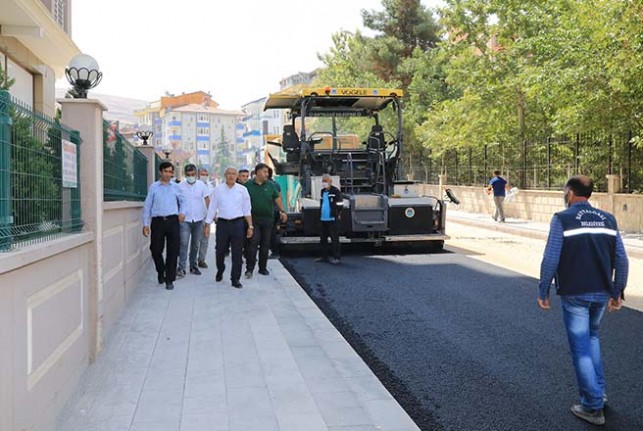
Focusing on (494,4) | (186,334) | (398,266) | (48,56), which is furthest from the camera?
(494,4)

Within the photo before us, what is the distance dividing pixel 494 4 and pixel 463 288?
61.2ft

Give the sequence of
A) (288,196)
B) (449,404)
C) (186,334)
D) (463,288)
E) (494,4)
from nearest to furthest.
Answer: (449,404)
(186,334)
(463,288)
(288,196)
(494,4)

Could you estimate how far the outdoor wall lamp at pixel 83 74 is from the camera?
687cm

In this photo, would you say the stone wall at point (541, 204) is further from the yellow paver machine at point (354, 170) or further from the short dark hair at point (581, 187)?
the short dark hair at point (581, 187)

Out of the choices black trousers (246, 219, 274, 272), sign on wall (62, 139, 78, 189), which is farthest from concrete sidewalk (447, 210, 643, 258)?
sign on wall (62, 139, 78, 189)

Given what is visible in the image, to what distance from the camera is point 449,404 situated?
5.01 metres

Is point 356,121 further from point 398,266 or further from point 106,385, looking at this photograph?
point 106,385

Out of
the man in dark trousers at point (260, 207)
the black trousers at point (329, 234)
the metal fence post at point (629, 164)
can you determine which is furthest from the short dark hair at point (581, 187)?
the metal fence post at point (629, 164)

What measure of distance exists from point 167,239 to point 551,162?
53.4 feet

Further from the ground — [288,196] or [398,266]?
[288,196]

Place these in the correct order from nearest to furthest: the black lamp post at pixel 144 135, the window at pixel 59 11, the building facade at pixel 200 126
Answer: the black lamp post at pixel 144 135, the window at pixel 59 11, the building facade at pixel 200 126

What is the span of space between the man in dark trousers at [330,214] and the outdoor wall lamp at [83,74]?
620 cm

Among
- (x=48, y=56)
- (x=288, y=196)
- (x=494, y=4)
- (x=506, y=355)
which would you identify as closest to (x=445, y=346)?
(x=506, y=355)

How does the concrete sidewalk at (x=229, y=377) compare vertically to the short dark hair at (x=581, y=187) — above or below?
below
